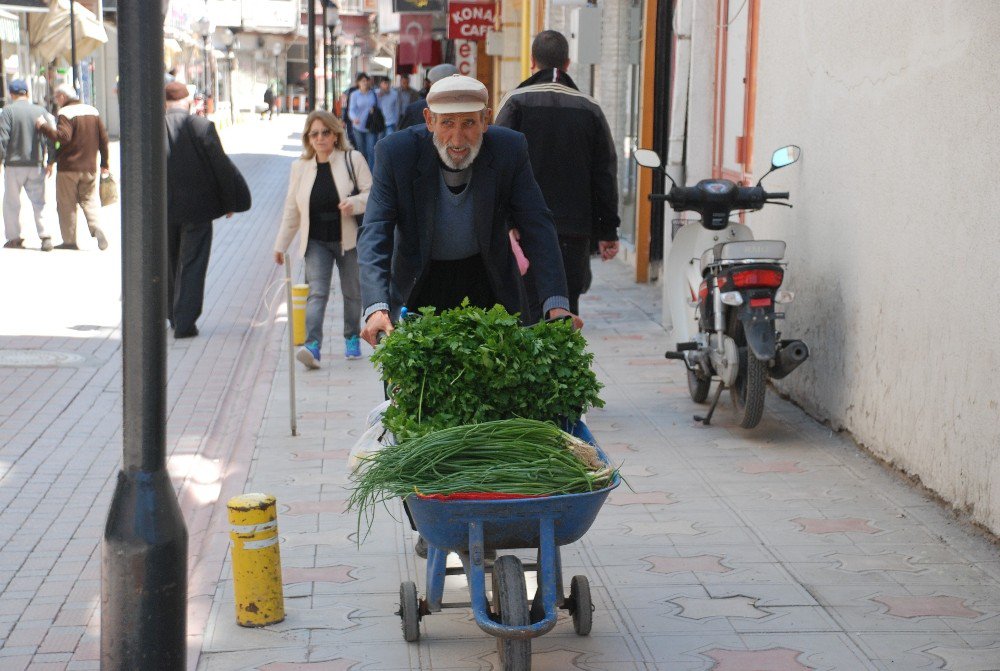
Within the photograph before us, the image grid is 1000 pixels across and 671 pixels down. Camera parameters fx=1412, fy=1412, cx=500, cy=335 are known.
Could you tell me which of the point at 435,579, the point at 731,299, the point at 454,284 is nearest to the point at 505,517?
the point at 435,579

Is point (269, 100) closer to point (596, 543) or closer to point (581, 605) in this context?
point (596, 543)

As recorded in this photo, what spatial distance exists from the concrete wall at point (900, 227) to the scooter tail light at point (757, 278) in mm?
425

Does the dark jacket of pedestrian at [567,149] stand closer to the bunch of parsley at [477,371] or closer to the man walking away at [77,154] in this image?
the bunch of parsley at [477,371]

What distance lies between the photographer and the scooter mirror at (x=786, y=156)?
7.86 metres

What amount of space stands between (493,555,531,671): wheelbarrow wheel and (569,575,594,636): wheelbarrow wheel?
0.62 metres

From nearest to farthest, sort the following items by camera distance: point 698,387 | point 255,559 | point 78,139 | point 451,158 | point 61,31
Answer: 1. point 255,559
2. point 451,158
3. point 698,387
4. point 78,139
5. point 61,31

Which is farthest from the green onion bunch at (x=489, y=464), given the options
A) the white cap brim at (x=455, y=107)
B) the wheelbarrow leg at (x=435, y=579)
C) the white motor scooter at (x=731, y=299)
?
the white motor scooter at (x=731, y=299)

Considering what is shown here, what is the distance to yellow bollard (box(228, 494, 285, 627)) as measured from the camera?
16.1 ft

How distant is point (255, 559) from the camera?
494 centimetres

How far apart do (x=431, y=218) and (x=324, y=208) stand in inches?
201

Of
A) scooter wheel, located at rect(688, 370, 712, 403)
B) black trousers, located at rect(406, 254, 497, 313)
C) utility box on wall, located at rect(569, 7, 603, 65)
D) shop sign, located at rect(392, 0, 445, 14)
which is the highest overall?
shop sign, located at rect(392, 0, 445, 14)

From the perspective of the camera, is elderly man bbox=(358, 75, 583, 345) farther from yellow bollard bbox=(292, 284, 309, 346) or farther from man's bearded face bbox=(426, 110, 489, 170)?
yellow bollard bbox=(292, 284, 309, 346)

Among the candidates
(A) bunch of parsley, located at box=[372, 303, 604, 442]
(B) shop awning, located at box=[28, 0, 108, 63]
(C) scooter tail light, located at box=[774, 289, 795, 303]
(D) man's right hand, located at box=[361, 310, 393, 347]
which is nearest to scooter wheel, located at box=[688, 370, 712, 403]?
(C) scooter tail light, located at box=[774, 289, 795, 303]

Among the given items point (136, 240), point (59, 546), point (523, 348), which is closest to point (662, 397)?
point (59, 546)
